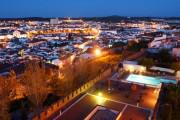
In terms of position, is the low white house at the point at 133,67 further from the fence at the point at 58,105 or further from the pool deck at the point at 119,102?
the fence at the point at 58,105

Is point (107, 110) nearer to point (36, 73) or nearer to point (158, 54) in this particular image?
point (36, 73)

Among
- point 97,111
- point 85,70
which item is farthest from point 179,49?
point 97,111

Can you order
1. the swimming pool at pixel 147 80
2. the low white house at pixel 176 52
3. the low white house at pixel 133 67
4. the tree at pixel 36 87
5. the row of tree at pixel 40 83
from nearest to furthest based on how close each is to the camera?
the row of tree at pixel 40 83
the tree at pixel 36 87
the swimming pool at pixel 147 80
the low white house at pixel 133 67
the low white house at pixel 176 52

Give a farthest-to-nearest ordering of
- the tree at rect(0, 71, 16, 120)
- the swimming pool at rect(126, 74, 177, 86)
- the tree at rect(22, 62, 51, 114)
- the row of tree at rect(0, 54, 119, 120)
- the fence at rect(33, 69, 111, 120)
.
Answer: the swimming pool at rect(126, 74, 177, 86), the tree at rect(22, 62, 51, 114), the row of tree at rect(0, 54, 119, 120), the tree at rect(0, 71, 16, 120), the fence at rect(33, 69, 111, 120)

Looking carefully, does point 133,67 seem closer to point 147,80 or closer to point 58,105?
point 147,80

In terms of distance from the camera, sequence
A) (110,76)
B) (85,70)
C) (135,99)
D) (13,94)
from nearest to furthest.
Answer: (135,99) → (13,94) → (110,76) → (85,70)

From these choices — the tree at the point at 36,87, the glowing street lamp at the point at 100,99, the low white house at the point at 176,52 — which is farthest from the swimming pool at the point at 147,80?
the low white house at the point at 176,52

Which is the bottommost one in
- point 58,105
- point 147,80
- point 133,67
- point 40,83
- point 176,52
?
point 58,105

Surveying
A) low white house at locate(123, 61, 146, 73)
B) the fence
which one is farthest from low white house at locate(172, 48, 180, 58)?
the fence

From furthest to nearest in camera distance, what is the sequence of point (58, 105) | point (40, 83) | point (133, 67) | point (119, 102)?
point (133, 67) → point (40, 83) → point (119, 102) → point (58, 105)

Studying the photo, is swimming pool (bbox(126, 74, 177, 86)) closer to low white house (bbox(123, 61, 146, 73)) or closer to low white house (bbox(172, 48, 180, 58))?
low white house (bbox(123, 61, 146, 73))

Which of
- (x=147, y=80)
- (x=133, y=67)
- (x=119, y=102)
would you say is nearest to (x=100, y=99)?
(x=119, y=102)
